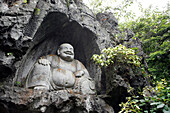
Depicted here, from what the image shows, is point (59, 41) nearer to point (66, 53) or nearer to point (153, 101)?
point (66, 53)

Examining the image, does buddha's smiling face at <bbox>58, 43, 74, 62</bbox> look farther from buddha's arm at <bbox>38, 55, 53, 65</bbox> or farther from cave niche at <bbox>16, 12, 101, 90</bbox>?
cave niche at <bbox>16, 12, 101, 90</bbox>

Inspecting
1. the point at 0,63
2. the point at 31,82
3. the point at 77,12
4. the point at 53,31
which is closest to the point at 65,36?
the point at 53,31

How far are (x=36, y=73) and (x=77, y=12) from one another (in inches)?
99.9

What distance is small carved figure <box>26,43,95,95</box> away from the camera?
14.2 ft

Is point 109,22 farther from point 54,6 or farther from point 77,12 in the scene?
point 54,6

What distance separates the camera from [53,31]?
5.77 m

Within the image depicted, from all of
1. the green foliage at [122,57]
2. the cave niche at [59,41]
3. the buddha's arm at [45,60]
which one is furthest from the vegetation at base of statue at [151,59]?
the buddha's arm at [45,60]

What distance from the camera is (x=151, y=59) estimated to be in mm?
6910

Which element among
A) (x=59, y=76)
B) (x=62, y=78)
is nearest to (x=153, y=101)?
(x=62, y=78)

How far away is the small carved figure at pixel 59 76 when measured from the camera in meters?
4.32

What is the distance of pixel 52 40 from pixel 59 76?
1.90m

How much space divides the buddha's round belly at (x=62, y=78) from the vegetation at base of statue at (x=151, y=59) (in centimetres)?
91

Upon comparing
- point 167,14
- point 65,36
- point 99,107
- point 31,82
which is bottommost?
point 99,107

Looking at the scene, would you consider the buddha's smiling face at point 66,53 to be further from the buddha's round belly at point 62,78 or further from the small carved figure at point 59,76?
the buddha's round belly at point 62,78
